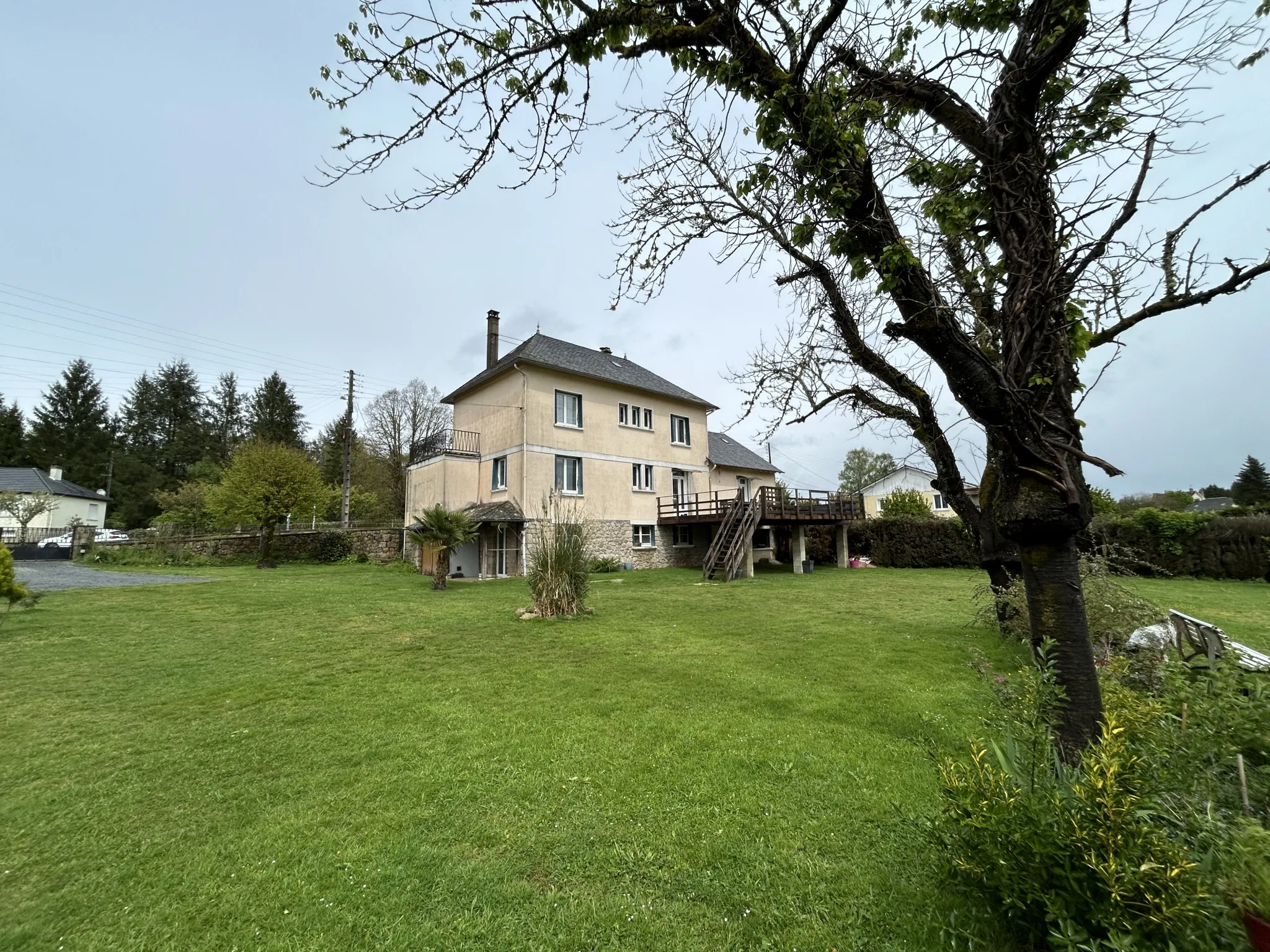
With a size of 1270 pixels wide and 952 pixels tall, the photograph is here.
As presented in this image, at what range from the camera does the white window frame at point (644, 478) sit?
22969mm

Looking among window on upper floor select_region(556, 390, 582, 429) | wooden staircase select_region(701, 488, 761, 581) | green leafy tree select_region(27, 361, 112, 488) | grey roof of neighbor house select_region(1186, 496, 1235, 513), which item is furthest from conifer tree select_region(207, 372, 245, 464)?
grey roof of neighbor house select_region(1186, 496, 1235, 513)

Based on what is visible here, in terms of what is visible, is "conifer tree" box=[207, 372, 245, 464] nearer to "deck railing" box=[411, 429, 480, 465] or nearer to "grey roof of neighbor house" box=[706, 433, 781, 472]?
"deck railing" box=[411, 429, 480, 465]

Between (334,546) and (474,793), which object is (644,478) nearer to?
(334,546)

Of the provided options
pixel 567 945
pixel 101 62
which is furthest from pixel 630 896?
pixel 101 62

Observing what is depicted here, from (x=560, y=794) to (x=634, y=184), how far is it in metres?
4.52

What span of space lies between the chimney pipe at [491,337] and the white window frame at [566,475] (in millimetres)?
6344

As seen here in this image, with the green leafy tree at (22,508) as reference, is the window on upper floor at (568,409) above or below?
above

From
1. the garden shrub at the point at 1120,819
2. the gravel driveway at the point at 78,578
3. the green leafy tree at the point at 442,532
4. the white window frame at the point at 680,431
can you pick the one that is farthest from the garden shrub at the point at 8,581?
the white window frame at the point at 680,431

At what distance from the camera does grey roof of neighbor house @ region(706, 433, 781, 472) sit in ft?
90.9

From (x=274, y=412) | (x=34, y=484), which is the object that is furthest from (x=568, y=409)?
(x=34, y=484)

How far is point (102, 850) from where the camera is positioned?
273cm

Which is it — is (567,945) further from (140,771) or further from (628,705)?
(140,771)

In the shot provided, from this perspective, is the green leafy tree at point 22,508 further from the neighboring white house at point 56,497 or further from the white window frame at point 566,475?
the white window frame at point 566,475

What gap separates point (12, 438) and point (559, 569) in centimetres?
6142
